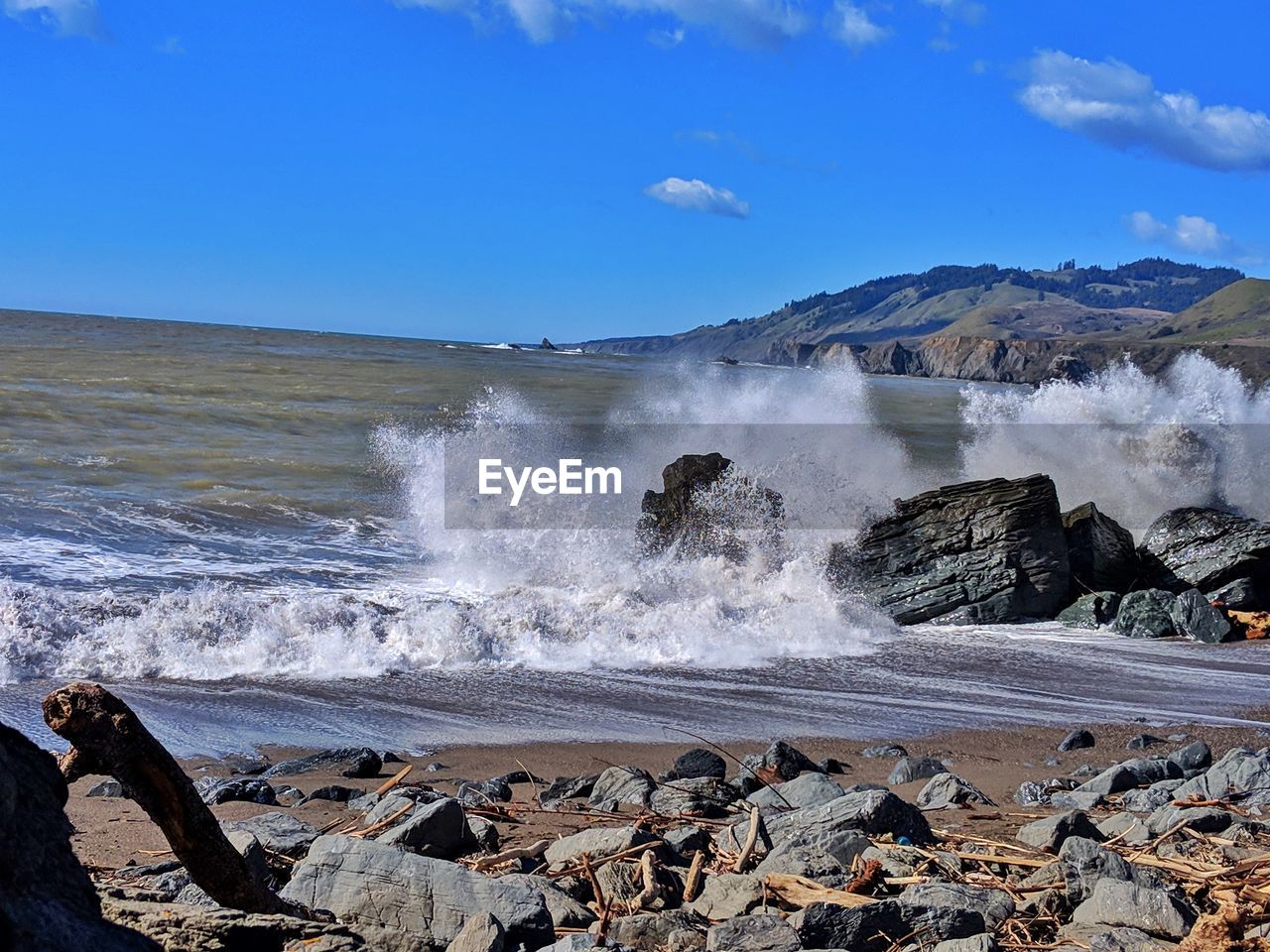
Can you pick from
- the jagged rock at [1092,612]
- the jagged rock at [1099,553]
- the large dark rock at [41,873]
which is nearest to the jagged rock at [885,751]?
the jagged rock at [1092,612]

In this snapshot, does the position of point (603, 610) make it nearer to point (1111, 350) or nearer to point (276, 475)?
point (276, 475)

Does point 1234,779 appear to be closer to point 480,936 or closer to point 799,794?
point 799,794

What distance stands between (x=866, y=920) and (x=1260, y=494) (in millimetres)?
16052

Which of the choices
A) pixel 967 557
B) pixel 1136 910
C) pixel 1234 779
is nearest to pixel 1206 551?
pixel 967 557

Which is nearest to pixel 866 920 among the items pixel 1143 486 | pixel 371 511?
pixel 371 511

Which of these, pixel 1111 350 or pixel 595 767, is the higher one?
pixel 1111 350

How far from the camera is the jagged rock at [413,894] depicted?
3.14 metres

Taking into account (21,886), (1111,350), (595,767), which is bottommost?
(595,767)

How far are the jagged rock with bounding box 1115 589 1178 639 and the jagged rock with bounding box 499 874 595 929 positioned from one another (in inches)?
363

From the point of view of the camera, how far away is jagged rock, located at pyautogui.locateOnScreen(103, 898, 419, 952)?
2238 mm

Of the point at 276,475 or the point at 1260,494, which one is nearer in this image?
the point at 1260,494

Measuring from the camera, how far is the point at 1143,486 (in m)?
17.2

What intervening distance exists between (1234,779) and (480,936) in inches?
172

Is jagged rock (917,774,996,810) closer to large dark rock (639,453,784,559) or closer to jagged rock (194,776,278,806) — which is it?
jagged rock (194,776,278,806)
